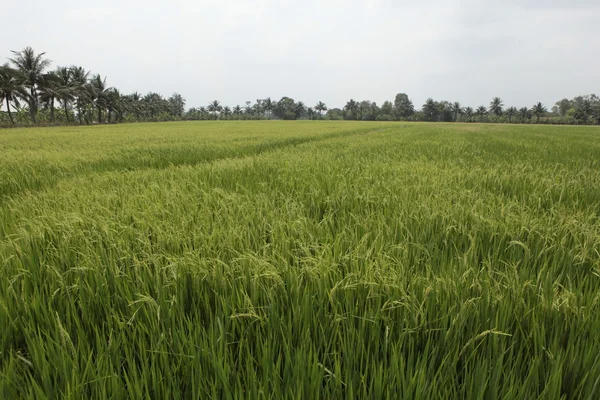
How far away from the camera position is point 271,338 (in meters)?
0.85

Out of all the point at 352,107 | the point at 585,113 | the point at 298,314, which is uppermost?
the point at 352,107

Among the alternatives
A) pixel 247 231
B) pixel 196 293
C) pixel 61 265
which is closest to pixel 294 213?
pixel 247 231

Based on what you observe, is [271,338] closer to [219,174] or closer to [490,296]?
[490,296]

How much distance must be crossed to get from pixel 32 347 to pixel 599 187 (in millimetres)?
4171

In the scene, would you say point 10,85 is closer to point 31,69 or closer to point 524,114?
point 31,69

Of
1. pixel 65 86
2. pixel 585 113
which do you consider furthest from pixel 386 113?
pixel 65 86

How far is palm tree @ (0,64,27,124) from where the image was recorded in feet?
109

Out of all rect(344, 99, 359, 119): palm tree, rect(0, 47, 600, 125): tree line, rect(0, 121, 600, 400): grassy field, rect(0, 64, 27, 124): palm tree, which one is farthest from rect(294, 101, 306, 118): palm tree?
rect(0, 121, 600, 400): grassy field

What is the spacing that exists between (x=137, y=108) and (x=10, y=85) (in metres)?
35.5

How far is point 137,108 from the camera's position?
68.1 meters

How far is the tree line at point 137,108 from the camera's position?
37031mm

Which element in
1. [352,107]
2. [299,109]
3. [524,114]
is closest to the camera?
[524,114]

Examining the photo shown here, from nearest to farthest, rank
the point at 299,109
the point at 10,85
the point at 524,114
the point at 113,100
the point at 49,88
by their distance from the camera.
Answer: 1. the point at 10,85
2. the point at 49,88
3. the point at 113,100
4. the point at 524,114
5. the point at 299,109

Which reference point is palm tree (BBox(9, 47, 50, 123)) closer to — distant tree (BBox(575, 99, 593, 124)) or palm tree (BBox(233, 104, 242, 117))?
palm tree (BBox(233, 104, 242, 117))
